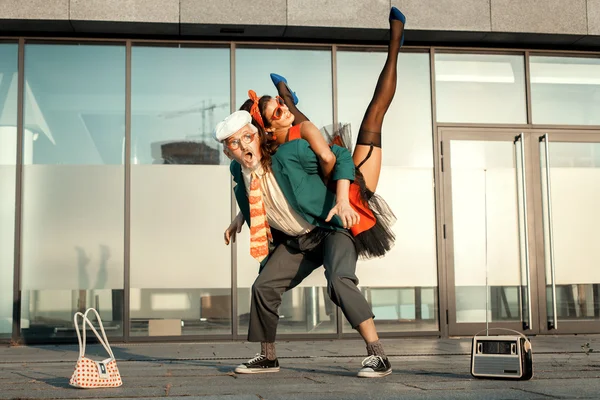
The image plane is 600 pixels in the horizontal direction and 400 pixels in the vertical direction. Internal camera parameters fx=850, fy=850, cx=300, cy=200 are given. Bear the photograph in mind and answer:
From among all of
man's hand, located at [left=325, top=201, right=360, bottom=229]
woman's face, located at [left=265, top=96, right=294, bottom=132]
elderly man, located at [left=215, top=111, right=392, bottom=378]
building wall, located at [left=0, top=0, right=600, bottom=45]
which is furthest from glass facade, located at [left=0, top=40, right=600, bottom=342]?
man's hand, located at [left=325, top=201, right=360, bottom=229]

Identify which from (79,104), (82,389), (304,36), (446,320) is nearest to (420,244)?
(446,320)

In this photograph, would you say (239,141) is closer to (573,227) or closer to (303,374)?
(303,374)

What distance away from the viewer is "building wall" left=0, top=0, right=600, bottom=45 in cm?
914

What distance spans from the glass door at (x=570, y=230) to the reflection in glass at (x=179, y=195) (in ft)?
12.2

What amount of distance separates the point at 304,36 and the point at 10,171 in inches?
142

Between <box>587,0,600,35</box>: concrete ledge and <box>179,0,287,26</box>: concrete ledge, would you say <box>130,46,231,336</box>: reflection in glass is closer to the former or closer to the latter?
<box>179,0,287,26</box>: concrete ledge

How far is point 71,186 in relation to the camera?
30.7 ft

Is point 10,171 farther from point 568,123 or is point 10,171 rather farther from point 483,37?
point 568,123

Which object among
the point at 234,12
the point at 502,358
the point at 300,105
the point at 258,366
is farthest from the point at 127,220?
the point at 502,358

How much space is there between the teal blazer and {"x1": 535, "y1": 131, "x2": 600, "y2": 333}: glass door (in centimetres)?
545

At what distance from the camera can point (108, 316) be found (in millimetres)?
9273

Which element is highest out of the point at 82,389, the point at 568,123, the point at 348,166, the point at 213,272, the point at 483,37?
the point at 483,37

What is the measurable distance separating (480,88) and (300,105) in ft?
7.10

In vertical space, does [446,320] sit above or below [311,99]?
below
